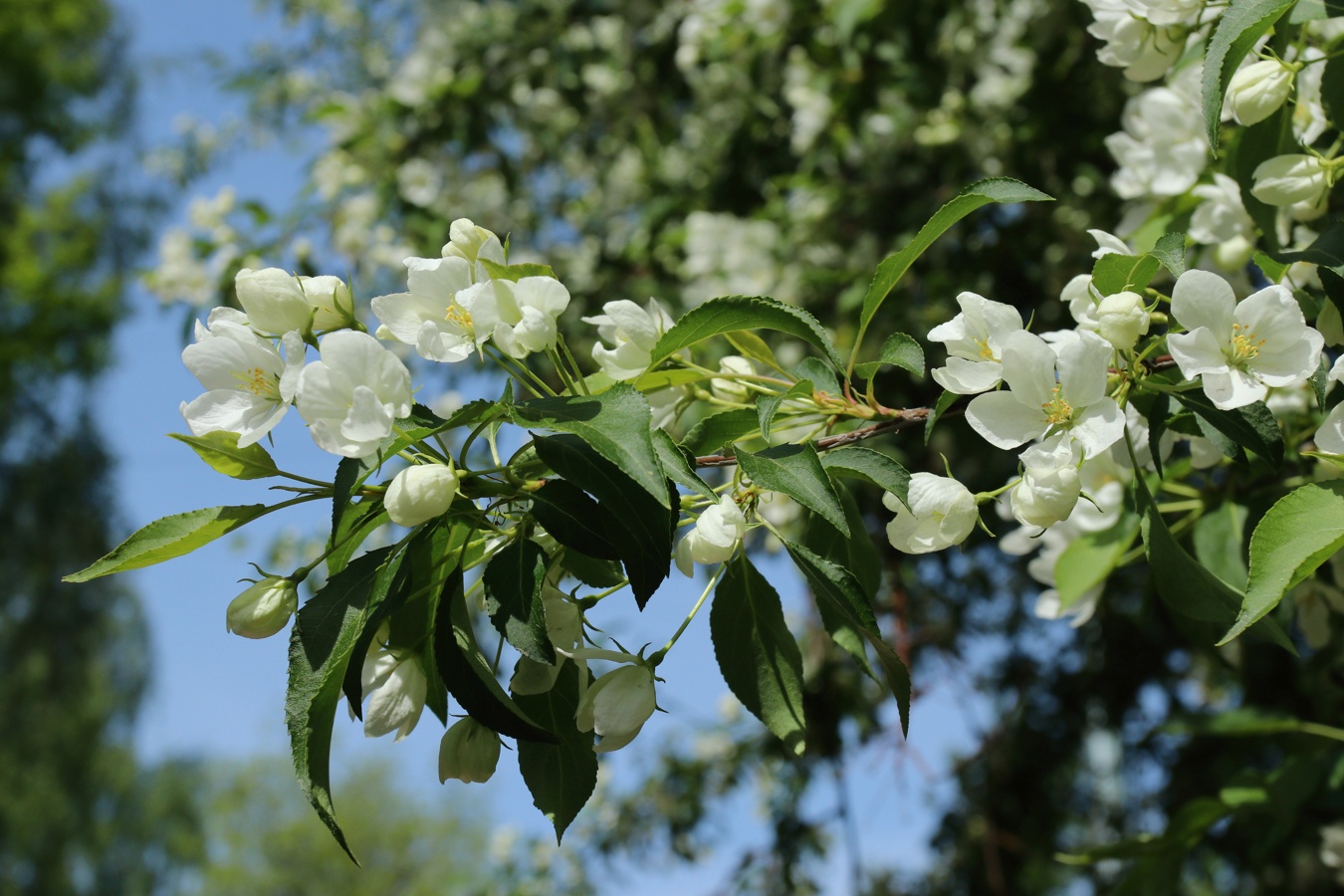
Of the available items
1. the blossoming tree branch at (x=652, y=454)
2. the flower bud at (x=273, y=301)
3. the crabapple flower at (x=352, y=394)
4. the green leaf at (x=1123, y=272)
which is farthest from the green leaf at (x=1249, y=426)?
the flower bud at (x=273, y=301)

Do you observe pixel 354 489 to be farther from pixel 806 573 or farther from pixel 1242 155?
pixel 1242 155

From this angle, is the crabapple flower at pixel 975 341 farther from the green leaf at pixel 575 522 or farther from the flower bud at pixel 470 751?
the flower bud at pixel 470 751

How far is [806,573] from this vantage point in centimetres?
86

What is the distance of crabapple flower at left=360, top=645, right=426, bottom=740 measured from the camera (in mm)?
900

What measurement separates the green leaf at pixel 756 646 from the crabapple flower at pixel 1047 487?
0.81ft

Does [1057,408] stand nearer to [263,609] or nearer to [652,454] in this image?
[652,454]

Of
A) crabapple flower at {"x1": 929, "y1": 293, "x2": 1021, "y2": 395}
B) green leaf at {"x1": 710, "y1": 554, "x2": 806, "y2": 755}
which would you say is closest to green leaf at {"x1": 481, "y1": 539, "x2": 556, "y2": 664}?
green leaf at {"x1": 710, "y1": 554, "x2": 806, "y2": 755}

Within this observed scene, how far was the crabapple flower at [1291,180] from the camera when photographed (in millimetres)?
1088

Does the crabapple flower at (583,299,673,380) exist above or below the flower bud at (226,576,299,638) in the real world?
above

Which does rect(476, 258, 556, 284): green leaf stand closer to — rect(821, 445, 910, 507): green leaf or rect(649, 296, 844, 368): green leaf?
rect(649, 296, 844, 368): green leaf

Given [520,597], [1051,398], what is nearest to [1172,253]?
[1051,398]

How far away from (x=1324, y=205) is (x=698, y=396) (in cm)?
69

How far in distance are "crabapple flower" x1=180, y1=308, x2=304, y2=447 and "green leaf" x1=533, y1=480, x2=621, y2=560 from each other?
0.85 ft

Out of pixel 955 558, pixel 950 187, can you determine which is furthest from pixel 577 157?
pixel 955 558
